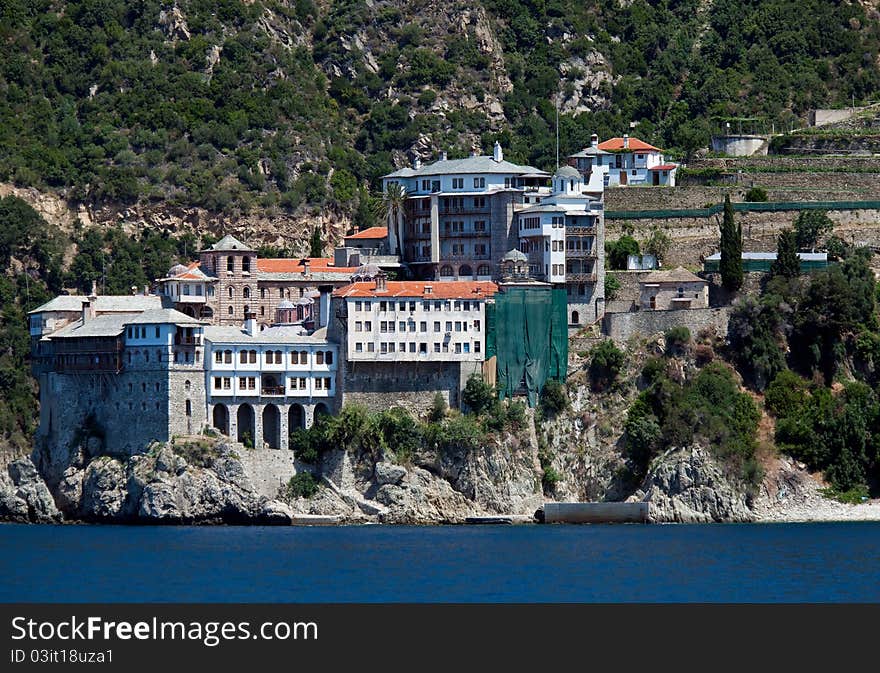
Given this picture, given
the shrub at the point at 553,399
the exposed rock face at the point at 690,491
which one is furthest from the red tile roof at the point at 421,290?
the exposed rock face at the point at 690,491

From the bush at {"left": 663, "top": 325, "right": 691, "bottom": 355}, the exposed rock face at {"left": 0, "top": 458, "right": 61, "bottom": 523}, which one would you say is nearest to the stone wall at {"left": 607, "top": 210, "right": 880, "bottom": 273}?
the bush at {"left": 663, "top": 325, "right": 691, "bottom": 355}

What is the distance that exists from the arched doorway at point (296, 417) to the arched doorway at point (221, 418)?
9.26 feet

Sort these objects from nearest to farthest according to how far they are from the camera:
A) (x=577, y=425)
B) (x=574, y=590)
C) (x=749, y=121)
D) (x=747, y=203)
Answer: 1. (x=574, y=590)
2. (x=577, y=425)
3. (x=747, y=203)
4. (x=749, y=121)

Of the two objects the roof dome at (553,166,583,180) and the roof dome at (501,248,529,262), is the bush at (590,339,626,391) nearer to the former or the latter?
the roof dome at (501,248,529,262)

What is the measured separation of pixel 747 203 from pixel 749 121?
24.4 m

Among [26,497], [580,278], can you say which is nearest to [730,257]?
[580,278]

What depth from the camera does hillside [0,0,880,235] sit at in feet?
543

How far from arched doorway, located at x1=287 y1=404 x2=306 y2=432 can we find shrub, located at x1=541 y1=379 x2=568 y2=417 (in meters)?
10.9

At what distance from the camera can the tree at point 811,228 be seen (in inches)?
5340

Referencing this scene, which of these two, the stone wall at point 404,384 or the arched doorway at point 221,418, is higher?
the stone wall at point 404,384

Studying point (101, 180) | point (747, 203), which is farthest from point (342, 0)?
point (747, 203)

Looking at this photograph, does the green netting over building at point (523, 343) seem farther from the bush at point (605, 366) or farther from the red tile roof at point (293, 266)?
the red tile roof at point (293, 266)

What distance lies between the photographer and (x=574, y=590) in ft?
315

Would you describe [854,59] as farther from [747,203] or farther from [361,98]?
[747,203]
